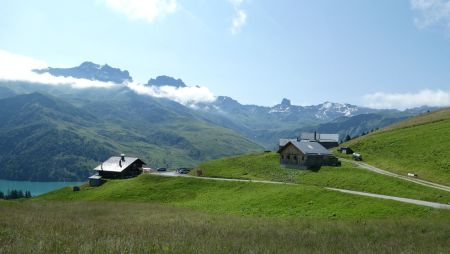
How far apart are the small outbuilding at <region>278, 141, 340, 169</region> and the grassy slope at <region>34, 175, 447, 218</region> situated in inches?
943

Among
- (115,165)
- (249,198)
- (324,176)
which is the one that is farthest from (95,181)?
(249,198)

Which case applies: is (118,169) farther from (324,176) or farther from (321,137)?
(321,137)

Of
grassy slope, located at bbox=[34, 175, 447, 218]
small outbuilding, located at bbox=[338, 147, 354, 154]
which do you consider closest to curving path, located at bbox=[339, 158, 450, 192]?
small outbuilding, located at bbox=[338, 147, 354, 154]

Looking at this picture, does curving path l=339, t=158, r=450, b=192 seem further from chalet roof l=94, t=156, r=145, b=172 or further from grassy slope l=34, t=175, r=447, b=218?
chalet roof l=94, t=156, r=145, b=172

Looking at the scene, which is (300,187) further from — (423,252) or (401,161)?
(423,252)

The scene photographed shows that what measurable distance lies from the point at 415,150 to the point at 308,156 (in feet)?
80.5

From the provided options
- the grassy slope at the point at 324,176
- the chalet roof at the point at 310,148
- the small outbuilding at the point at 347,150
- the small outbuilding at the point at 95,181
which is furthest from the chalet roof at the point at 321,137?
the small outbuilding at the point at 95,181

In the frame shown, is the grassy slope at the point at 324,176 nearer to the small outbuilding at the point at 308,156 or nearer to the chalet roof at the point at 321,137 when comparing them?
the small outbuilding at the point at 308,156

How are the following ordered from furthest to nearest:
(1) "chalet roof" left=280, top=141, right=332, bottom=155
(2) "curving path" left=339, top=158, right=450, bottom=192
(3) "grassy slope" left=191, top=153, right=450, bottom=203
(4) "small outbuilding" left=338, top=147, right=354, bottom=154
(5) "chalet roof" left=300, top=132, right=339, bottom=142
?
(5) "chalet roof" left=300, top=132, right=339, bottom=142
(4) "small outbuilding" left=338, top=147, right=354, bottom=154
(1) "chalet roof" left=280, top=141, right=332, bottom=155
(2) "curving path" left=339, top=158, right=450, bottom=192
(3) "grassy slope" left=191, top=153, right=450, bottom=203

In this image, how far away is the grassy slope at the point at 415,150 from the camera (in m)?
82.7

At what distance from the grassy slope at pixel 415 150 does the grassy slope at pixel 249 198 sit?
26390 millimetres

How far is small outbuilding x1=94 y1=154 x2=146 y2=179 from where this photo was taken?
454 feet

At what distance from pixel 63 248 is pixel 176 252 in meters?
3.58

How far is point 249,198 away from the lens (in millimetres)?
68125
